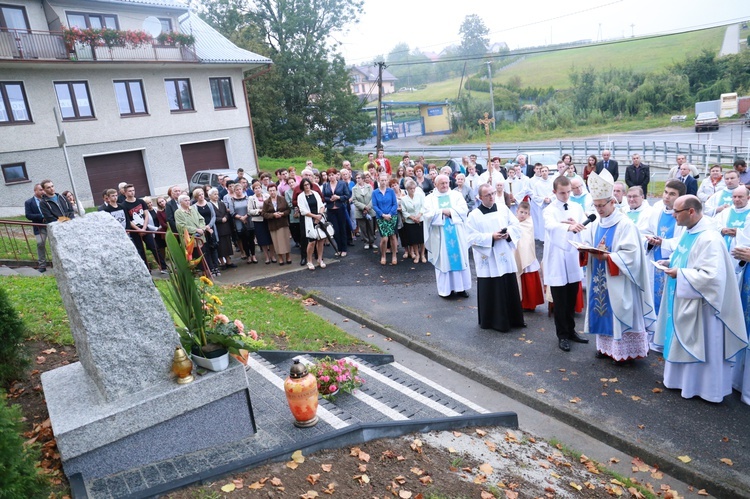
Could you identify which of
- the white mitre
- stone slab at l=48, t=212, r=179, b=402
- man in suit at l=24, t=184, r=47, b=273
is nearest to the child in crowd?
the white mitre

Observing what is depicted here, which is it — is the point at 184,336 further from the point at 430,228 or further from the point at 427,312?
the point at 430,228

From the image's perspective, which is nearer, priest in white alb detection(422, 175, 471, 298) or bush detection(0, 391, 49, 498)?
bush detection(0, 391, 49, 498)

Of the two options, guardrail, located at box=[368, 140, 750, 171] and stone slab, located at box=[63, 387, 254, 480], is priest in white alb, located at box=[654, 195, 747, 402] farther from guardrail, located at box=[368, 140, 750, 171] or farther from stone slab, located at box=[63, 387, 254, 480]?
guardrail, located at box=[368, 140, 750, 171]

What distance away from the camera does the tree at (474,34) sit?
107000 millimetres

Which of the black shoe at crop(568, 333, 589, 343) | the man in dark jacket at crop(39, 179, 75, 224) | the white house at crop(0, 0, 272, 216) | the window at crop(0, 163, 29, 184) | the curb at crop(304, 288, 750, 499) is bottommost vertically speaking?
the curb at crop(304, 288, 750, 499)

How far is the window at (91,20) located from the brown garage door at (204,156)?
6263 millimetres

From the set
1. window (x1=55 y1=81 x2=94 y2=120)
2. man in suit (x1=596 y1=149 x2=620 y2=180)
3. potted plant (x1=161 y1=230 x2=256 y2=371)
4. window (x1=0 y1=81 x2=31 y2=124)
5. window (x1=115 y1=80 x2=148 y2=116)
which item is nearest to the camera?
potted plant (x1=161 y1=230 x2=256 y2=371)

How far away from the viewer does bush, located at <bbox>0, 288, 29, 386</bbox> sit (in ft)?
17.2

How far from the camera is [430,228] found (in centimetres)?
1075

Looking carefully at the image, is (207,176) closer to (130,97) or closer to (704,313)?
(130,97)

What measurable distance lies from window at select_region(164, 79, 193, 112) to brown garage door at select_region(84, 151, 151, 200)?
3.10 m

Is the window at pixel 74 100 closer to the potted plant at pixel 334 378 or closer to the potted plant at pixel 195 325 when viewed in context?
the potted plant at pixel 334 378

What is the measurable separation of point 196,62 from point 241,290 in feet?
65.2

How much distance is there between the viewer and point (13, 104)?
21984mm
